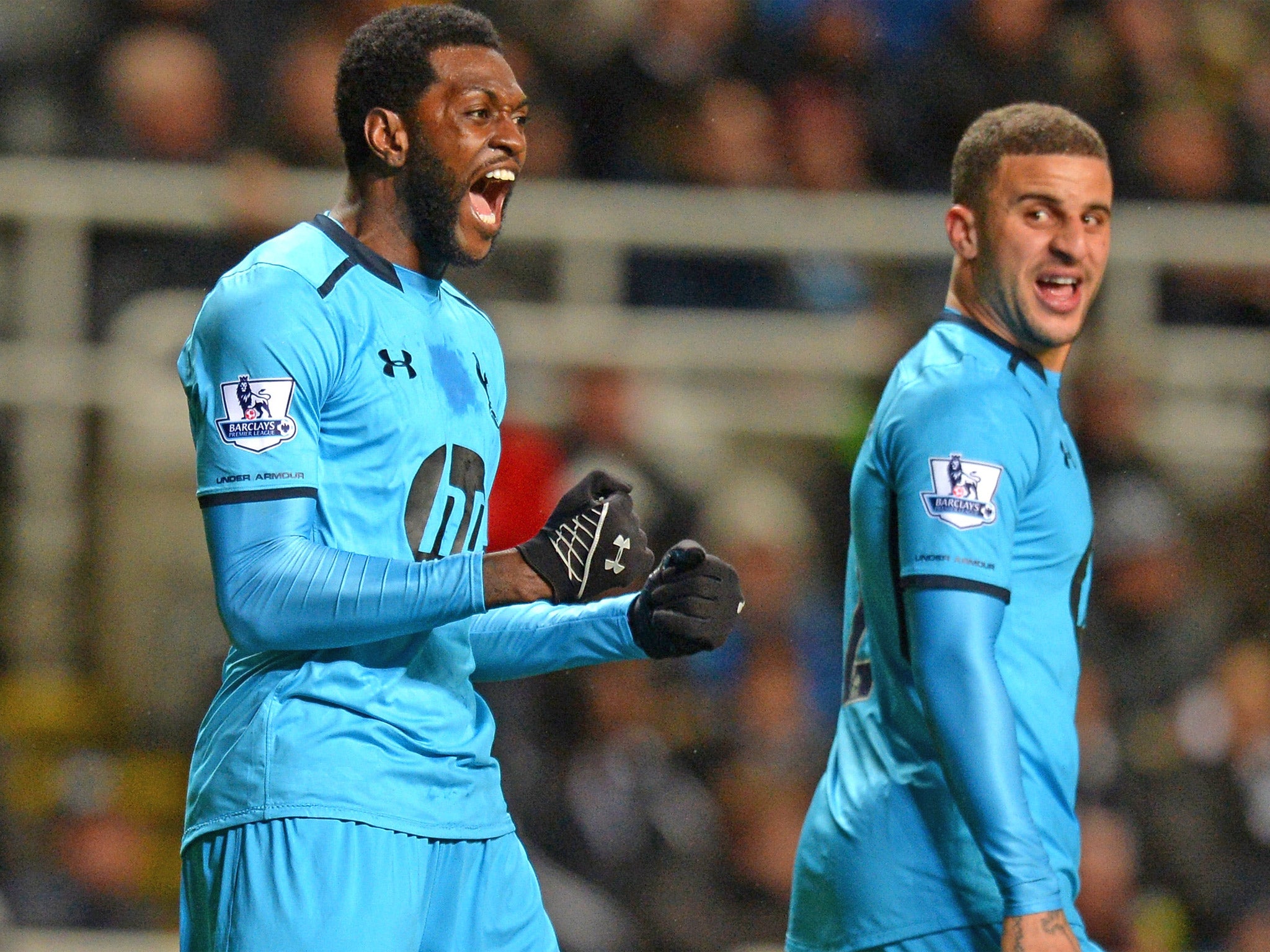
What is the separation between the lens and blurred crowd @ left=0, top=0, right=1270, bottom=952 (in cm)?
556

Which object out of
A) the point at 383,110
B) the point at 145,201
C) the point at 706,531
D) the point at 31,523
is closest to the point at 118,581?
the point at 31,523

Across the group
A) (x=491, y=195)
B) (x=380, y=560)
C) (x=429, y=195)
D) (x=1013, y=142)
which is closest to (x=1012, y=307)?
(x=1013, y=142)

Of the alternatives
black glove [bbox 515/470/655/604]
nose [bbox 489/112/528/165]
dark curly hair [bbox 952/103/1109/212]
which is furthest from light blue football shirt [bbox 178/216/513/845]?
dark curly hair [bbox 952/103/1109/212]

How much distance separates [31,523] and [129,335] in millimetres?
743

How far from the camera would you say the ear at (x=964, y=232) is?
10.4 feet

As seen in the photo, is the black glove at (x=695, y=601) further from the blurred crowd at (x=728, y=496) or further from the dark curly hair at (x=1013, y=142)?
the blurred crowd at (x=728, y=496)

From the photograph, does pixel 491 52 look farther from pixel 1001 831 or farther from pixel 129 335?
pixel 129 335

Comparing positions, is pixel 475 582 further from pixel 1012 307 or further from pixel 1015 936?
pixel 1012 307

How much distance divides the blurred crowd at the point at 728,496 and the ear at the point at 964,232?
262cm

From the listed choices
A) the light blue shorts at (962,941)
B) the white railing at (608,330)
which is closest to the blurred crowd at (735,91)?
the white railing at (608,330)

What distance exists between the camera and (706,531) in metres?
6.00

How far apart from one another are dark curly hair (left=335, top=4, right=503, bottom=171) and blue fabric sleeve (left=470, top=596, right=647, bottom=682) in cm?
79

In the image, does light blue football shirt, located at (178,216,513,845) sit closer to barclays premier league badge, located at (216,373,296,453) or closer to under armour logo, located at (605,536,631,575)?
barclays premier league badge, located at (216,373,296,453)

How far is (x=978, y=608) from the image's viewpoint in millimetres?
2729
